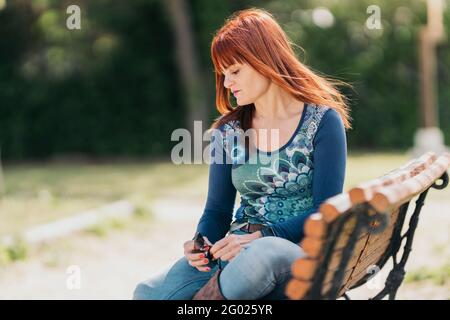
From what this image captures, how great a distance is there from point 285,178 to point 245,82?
1.19 feet

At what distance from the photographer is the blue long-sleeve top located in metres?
2.72

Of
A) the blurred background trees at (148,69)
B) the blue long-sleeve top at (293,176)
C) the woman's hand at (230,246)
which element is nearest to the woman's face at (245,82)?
the blue long-sleeve top at (293,176)

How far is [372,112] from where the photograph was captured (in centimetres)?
1722

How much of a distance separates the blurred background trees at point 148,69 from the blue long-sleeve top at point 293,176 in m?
13.7

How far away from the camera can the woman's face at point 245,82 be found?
9.14 feet

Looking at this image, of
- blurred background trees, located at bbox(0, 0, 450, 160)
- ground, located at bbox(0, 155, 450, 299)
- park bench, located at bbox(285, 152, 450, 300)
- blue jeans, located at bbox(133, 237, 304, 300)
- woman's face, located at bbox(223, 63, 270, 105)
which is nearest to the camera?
park bench, located at bbox(285, 152, 450, 300)

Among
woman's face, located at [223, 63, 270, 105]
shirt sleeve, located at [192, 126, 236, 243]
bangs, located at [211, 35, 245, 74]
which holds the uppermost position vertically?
bangs, located at [211, 35, 245, 74]

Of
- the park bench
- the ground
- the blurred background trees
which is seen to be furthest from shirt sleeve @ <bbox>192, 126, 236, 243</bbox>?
the blurred background trees

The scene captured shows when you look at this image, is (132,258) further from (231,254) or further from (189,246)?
(231,254)

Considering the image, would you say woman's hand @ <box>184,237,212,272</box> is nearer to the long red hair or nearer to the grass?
the long red hair

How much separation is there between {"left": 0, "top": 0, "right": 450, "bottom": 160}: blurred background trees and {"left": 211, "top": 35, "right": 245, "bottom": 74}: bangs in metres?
13.8

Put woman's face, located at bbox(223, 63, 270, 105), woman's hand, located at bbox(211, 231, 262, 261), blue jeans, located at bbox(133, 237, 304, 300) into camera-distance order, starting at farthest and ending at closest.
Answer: woman's face, located at bbox(223, 63, 270, 105)
woman's hand, located at bbox(211, 231, 262, 261)
blue jeans, located at bbox(133, 237, 304, 300)

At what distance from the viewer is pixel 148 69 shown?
17.9 metres
